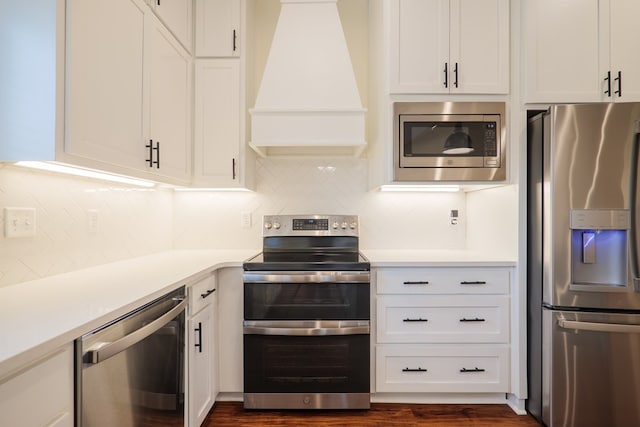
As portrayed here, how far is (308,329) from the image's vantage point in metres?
1.94

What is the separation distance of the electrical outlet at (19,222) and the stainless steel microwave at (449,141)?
1791 millimetres

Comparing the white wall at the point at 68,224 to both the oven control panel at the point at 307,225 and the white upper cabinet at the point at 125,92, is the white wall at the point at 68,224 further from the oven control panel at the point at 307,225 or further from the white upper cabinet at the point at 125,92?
the oven control panel at the point at 307,225

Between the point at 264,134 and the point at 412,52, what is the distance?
1026 millimetres

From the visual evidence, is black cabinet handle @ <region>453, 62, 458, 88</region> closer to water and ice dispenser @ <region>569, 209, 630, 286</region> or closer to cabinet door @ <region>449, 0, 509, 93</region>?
cabinet door @ <region>449, 0, 509, 93</region>

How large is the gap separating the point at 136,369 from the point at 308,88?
5.84ft

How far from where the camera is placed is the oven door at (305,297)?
196 centimetres

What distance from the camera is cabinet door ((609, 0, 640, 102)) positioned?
1.91 m

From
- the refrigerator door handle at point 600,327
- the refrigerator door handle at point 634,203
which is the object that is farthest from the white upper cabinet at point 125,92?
the refrigerator door handle at point 634,203

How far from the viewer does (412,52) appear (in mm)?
2055

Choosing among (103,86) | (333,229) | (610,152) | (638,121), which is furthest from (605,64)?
(103,86)

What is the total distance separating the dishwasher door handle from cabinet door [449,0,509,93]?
196cm

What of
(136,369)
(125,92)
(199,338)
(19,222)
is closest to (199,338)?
(199,338)

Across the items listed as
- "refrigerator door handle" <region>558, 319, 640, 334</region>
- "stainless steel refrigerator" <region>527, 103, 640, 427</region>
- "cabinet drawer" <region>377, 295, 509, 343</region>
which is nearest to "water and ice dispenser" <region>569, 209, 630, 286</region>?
"stainless steel refrigerator" <region>527, 103, 640, 427</region>

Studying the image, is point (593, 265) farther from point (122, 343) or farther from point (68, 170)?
point (68, 170)
